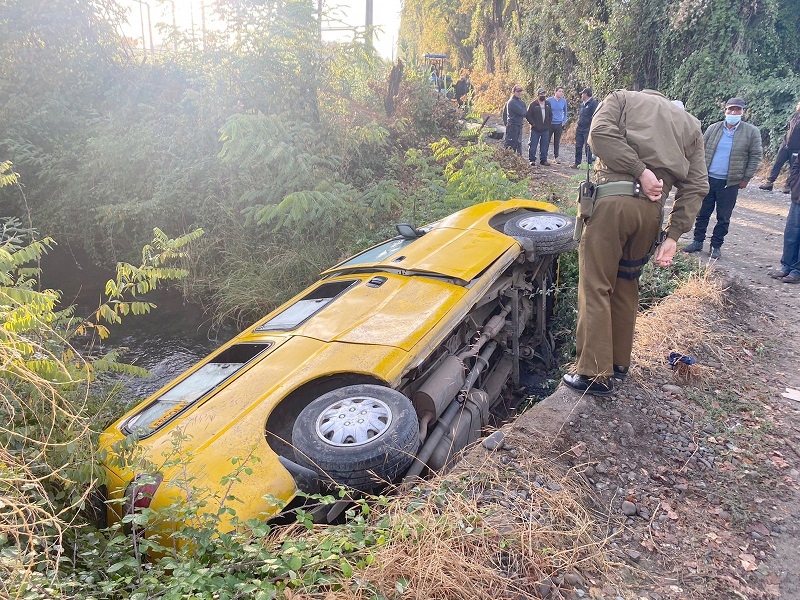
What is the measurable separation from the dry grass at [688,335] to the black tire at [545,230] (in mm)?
955

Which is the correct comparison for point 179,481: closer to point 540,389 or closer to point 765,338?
point 540,389

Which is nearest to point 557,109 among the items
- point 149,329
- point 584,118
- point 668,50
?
point 584,118

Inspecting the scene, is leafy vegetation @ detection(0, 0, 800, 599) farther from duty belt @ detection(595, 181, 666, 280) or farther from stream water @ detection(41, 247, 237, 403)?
duty belt @ detection(595, 181, 666, 280)

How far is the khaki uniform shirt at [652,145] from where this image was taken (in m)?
3.16

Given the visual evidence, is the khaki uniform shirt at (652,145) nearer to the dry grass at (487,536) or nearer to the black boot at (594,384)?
the black boot at (594,384)

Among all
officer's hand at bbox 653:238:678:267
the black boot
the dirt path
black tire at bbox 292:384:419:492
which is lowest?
the dirt path

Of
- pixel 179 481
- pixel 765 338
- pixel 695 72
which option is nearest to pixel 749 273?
pixel 765 338

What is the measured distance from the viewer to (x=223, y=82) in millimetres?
9023

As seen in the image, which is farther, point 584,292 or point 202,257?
point 202,257

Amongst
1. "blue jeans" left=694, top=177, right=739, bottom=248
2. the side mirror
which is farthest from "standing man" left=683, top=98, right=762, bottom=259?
the side mirror

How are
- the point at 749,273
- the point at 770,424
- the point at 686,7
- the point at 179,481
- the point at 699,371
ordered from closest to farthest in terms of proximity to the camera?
the point at 179,481
the point at 770,424
the point at 699,371
the point at 749,273
the point at 686,7

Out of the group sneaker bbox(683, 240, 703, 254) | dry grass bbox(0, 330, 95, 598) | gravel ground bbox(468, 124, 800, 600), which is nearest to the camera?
dry grass bbox(0, 330, 95, 598)

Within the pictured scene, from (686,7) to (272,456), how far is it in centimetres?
1520

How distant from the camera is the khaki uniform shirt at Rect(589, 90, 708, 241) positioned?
124 inches
